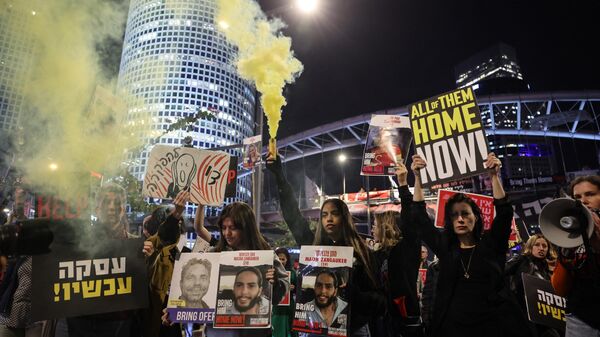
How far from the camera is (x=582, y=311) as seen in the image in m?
3.04

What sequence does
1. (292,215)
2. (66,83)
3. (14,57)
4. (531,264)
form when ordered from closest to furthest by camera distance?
(292,215) → (531,264) → (14,57) → (66,83)

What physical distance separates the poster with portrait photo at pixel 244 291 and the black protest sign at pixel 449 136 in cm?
219

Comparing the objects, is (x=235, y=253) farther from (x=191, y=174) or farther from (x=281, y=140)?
(x=281, y=140)

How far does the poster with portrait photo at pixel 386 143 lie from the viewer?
5.99 metres

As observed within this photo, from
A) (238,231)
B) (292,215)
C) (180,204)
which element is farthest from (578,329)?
(180,204)

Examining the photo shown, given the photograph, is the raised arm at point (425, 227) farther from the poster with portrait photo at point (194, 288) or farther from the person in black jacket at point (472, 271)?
the poster with portrait photo at point (194, 288)

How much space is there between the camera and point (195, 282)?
3.67 m

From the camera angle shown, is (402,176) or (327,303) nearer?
(327,303)

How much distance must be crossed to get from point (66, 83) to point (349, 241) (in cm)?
878

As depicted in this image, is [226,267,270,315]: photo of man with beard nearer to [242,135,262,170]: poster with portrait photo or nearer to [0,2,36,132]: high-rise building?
[242,135,262,170]: poster with portrait photo

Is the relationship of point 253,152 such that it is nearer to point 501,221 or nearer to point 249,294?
point 249,294

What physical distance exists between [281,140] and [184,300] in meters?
33.0

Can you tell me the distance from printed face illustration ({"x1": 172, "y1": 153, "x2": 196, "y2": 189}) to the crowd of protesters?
48 centimetres

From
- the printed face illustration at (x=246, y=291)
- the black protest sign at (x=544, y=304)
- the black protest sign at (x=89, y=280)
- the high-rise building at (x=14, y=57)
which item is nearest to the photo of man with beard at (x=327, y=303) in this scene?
the printed face illustration at (x=246, y=291)
